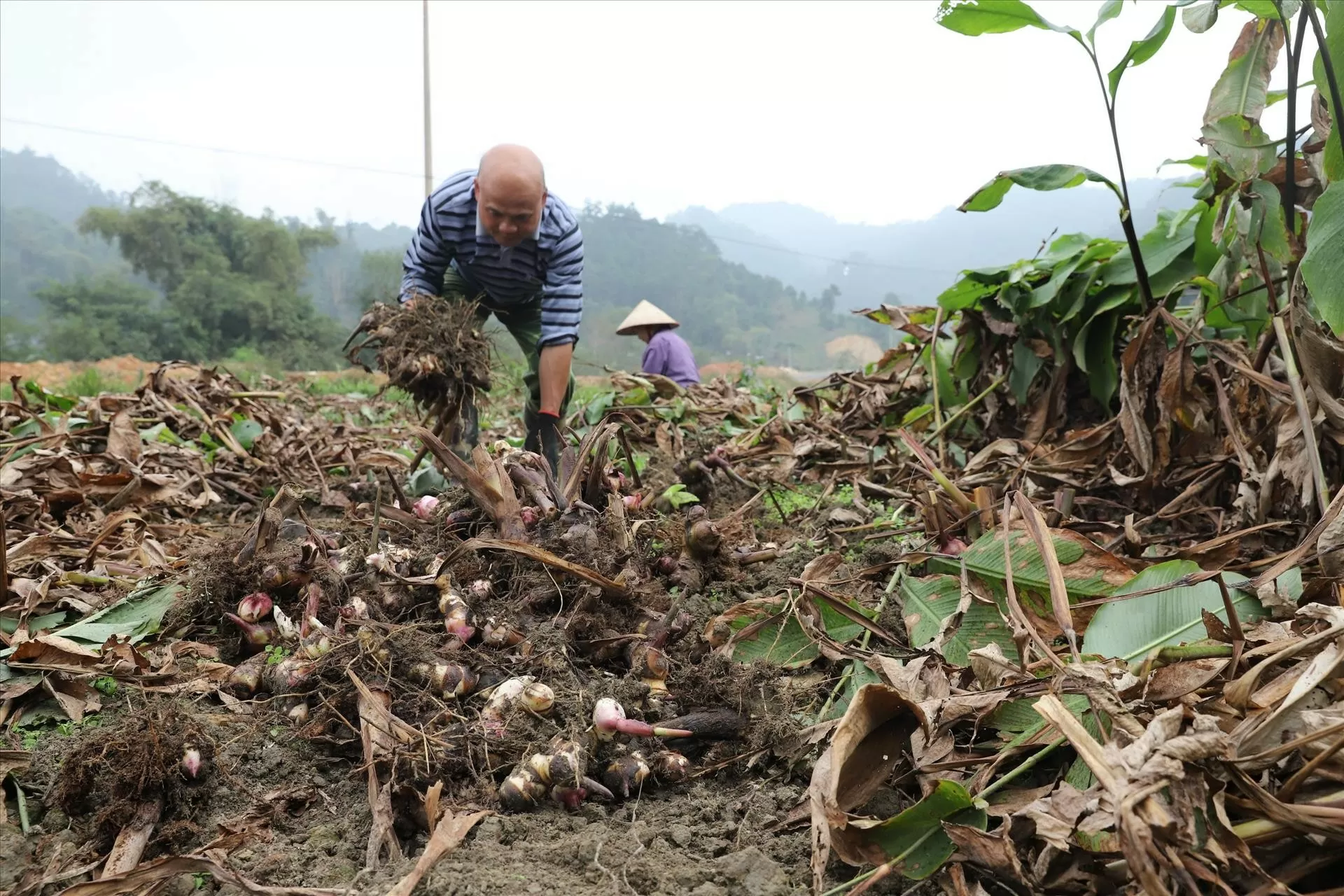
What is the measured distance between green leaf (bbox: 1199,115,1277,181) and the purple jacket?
4330 millimetres

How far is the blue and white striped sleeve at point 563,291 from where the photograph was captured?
3654mm

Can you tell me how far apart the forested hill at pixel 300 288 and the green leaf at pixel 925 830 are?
13.8 meters

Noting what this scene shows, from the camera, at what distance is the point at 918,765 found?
122 cm

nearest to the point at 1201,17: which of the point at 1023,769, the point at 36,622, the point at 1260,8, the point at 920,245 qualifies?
the point at 1260,8

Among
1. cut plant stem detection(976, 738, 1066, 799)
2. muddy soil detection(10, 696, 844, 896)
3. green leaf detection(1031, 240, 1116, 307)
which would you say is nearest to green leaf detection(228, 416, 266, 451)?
muddy soil detection(10, 696, 844, 896)

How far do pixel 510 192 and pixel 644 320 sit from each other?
3482 mm

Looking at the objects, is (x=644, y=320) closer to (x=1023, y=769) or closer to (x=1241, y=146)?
(x=1241, y=146)

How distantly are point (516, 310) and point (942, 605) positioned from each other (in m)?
3.04

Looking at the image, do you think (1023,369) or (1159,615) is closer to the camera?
(1159,615)

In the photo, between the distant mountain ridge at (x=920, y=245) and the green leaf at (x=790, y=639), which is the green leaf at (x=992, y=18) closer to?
the green leaf at (x=790, y=639)

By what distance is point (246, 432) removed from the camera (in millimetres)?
3834

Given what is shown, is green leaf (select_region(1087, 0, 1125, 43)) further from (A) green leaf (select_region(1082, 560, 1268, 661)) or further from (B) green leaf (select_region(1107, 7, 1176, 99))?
(A) green leaf (select_region(1082, 560, 1268, 661))

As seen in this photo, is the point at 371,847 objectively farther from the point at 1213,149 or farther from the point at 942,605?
the point at 1213,149

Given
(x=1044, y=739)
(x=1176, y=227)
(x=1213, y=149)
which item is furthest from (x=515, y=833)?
(x=1176, y=227)
